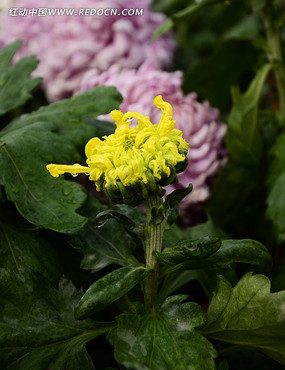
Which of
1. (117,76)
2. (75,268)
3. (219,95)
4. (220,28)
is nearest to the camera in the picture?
(75,268)

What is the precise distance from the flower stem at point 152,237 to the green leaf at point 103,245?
34mm

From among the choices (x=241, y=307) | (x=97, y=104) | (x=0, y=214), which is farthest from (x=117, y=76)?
(x=241, y=307)

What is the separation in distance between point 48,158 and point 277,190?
0.32m

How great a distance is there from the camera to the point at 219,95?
0.99 metres

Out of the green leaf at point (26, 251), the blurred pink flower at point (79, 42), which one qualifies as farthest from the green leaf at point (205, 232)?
the blurred pink flower at point (79, 42)

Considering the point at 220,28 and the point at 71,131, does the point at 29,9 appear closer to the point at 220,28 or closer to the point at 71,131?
the point at 220,28

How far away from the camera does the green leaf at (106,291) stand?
1.31 feet

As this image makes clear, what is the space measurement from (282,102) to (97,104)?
374 millimetres

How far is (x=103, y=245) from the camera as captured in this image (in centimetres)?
51

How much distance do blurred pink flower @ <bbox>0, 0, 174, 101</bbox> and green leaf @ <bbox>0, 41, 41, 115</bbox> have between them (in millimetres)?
230

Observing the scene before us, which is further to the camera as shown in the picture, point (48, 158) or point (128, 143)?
point (48, 158)

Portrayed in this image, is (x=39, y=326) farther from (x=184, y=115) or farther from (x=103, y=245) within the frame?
(x=184, y=115)

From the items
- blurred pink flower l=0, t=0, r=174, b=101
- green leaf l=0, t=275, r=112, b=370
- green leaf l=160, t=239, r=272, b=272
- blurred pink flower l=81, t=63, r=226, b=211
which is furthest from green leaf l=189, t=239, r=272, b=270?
blurred pink flower l=0, t=0, r=174, b=101

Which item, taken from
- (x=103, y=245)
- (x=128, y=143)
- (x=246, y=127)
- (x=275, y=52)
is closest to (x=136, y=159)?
(x=128, y=143)
